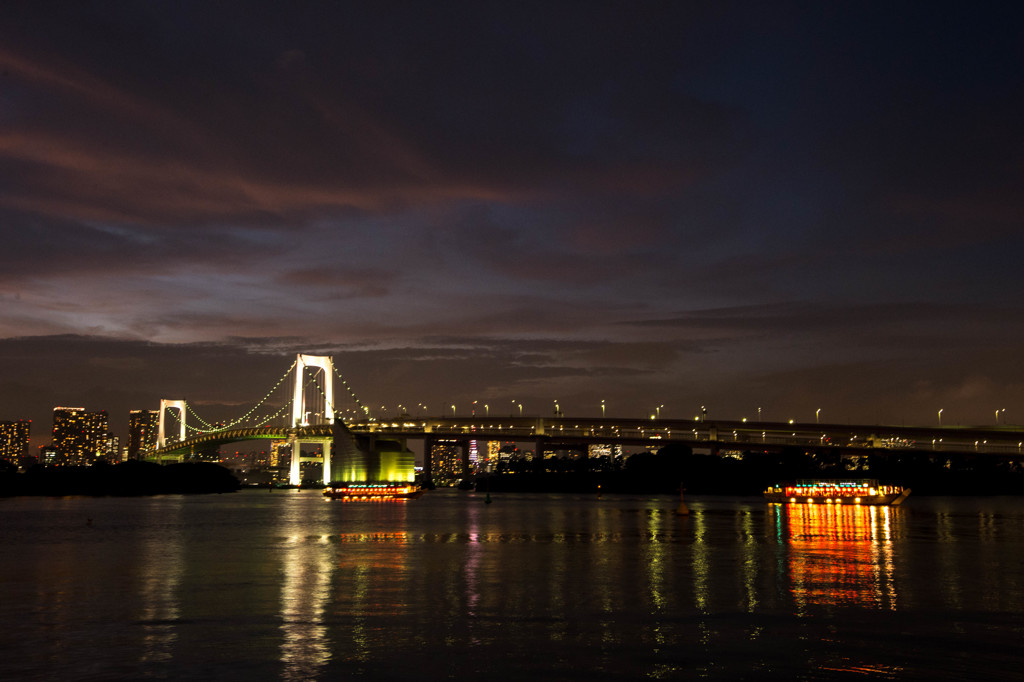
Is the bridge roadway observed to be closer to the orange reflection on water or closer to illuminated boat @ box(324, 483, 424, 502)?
illuminated boat @ box(324, 483, 424, 502)

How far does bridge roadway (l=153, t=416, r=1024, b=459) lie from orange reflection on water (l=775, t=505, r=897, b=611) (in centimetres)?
5756

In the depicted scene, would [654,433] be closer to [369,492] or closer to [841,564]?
[369,492]

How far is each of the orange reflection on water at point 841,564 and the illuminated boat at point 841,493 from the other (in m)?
36.0

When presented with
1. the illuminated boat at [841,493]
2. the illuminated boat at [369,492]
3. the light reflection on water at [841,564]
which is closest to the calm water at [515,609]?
the light reflection on water at [841,564]

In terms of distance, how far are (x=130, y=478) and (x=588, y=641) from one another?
120859 millimetres

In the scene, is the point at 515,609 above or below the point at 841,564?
above

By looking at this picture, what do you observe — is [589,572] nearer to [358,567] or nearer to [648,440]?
[358,567]

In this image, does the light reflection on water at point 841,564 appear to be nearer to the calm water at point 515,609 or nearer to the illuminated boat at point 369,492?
the calm water at point 515,609

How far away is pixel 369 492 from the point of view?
106m

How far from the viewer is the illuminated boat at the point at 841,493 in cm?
8688

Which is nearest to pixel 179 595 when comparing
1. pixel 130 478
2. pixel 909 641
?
pixel 909 641

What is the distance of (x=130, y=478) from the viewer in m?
125

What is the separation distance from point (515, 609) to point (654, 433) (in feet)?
344

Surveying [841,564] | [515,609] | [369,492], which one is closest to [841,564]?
[841,564]
